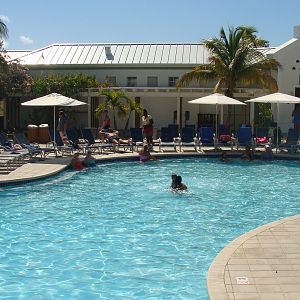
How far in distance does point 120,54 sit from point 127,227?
1042 inches

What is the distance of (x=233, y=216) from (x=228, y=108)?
19912 millimetres

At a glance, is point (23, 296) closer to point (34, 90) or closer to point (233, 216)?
point (233, 216)

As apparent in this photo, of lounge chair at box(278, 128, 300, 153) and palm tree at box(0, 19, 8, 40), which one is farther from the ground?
palm tree at box(0, 19, 8, 40)

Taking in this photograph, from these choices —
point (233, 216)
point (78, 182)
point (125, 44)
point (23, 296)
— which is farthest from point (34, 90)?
point (23, 296)

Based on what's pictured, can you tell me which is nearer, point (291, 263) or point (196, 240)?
point (291, 263)

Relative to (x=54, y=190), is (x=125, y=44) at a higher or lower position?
higher

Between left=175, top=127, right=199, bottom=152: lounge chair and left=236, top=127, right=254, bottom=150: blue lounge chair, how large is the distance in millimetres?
1730

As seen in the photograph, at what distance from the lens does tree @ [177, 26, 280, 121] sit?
84.7 ft

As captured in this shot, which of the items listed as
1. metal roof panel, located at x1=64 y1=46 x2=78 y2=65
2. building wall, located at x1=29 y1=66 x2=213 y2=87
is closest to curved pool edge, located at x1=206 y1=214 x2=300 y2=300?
building wall, located at x1=29 y1=66 x2=213 y2=87

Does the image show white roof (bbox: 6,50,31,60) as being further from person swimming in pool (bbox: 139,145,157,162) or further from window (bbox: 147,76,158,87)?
person swimming in pool (bbox: 139,145,157,162)

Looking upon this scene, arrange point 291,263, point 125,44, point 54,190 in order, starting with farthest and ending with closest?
point 125,44
point 54,190
point 291,263

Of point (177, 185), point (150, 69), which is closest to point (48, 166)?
point (177, 185)

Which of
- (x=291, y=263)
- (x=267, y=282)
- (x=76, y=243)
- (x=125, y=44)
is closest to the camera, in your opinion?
(x=267, y=282)

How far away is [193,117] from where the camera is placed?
33688 mm
